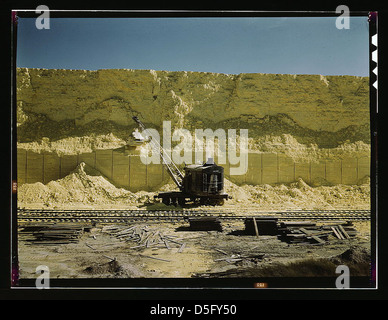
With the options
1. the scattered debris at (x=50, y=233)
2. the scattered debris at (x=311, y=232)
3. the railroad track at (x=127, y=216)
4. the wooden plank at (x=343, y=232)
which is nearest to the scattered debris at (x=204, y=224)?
the railroad track at (x=127, y=216)

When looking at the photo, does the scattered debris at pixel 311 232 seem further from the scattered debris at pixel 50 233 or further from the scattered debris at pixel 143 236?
the scattered debris at pixel 50 233

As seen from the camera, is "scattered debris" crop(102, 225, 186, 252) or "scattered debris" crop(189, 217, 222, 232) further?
"scattered debris" crop(189, 217, 222, 232)

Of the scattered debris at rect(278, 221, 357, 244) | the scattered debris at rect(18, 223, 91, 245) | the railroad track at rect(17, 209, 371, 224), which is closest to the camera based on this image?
the scattered debris at rect(18, 223, 91, 245)

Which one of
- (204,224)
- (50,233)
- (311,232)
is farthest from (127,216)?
(311,232)

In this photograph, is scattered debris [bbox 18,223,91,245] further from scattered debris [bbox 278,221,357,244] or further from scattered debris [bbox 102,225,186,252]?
scattered debris [bbox 278,221,357,244]

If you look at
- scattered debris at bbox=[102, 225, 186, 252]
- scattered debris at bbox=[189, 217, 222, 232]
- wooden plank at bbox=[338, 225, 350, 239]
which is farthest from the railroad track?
wooden plank at bbox=[338, 225, 350, 239]

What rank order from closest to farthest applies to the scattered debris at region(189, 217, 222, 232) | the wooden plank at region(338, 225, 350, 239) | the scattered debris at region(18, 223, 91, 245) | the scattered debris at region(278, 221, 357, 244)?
the scattered debris at region(18, 223, 91, 245)
the scattered debris at region(278, 221, 357, 244)
the wooden plank at region(338, 225, 350, 239)
the scattered debris at region(189, 217, 222, 232)

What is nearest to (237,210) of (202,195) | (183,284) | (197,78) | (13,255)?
(202,195)

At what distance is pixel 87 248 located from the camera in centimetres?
767

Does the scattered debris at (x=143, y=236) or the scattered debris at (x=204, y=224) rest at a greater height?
the scattered debris at (x=204, y=224)

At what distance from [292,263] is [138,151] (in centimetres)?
1080

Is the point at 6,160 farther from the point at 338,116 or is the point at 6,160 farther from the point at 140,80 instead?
the point at 338,116

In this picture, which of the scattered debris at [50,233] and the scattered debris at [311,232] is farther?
the scattered debris at [311,232]

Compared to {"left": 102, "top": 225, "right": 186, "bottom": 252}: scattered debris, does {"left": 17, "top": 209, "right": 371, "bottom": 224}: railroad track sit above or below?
above
